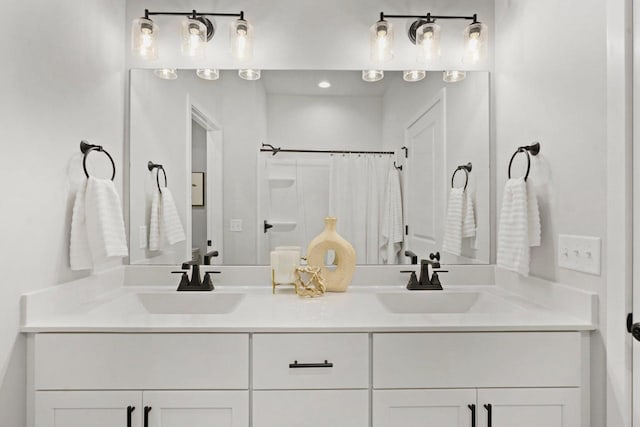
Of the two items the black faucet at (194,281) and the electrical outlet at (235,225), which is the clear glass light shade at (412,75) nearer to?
the electrical outlet at (235,225)

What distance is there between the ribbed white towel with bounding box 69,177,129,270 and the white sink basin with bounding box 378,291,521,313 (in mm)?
1145

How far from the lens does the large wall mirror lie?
1.94 metres

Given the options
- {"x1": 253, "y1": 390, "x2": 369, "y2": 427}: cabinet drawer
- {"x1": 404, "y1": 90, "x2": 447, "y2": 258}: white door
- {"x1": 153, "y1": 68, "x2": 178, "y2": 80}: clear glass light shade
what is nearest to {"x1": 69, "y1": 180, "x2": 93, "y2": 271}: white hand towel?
{"x1": 153, "y1": 68, "x2": 178, "y2": 80}: clear glass light shade

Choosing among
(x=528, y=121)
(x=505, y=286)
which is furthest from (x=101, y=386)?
(x=528, y=121)

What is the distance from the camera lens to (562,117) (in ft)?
4.70

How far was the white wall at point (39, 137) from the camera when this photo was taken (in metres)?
1.19

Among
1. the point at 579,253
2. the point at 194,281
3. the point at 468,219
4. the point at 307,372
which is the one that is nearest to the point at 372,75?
the point at 468,219

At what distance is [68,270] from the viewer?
1505 millimetres

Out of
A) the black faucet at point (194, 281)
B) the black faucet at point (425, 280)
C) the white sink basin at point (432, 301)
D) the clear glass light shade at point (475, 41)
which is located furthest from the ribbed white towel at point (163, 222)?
the clear glass light shade at point (475, 41)

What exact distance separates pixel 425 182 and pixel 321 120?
597mm

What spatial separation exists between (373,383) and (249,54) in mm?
1515

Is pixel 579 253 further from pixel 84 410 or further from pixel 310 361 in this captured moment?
pixel 84 410

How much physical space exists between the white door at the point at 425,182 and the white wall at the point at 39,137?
1.43m

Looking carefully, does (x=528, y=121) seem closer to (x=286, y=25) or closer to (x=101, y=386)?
(x=286, y=25)
